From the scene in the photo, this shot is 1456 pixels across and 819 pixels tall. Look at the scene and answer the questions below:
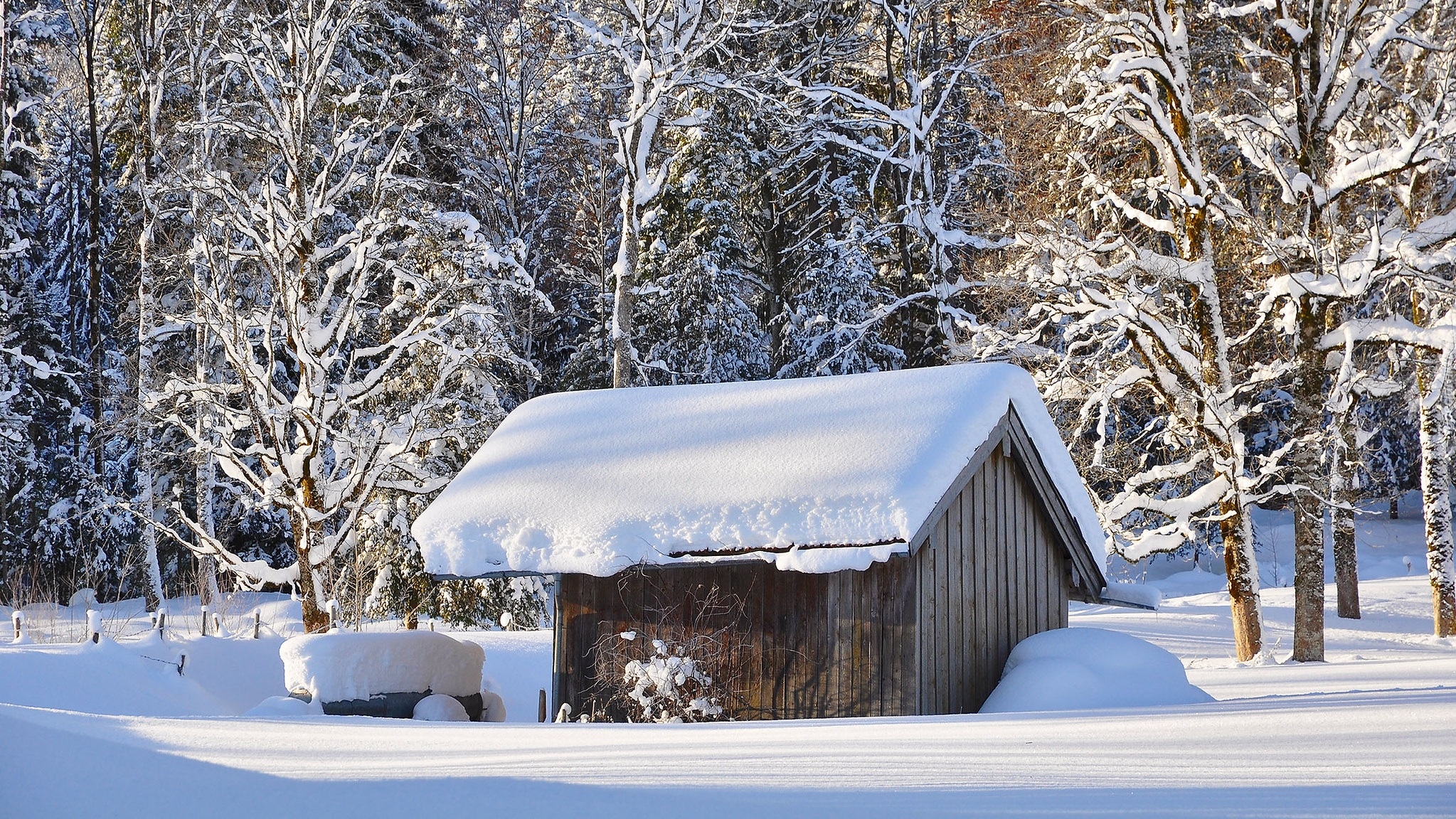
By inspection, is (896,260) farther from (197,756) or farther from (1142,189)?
(197,756)

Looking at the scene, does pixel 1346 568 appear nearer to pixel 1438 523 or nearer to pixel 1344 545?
pixel 1344 545

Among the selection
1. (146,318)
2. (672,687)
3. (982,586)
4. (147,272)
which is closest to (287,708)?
(672,687)

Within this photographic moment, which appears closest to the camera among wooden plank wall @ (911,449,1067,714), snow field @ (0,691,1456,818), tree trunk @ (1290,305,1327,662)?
snow field @ (0,691,1456,818)

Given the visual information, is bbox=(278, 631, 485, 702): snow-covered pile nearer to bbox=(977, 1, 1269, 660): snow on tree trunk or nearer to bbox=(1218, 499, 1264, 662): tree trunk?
bbox=(977, 1, 1269, 660): snow on tree trunk

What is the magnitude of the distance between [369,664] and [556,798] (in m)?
7.12

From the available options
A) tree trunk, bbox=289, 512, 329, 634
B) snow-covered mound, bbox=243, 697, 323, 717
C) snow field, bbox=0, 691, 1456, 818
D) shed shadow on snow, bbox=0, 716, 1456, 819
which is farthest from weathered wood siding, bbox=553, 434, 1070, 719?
tree trunk, bbox=289, 512, 329, 634

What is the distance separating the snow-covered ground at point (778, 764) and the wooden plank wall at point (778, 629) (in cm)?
155

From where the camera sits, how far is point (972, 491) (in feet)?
38.0

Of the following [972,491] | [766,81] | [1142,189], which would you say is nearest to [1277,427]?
[1142,189]

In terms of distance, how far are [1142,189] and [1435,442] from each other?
6748mm

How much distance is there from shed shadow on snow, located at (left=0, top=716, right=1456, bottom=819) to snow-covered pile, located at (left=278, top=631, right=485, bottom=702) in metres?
4.97

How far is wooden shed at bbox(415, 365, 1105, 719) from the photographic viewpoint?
1052 centimetres

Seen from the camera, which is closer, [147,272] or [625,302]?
[625,302]

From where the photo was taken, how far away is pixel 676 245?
24.9m
